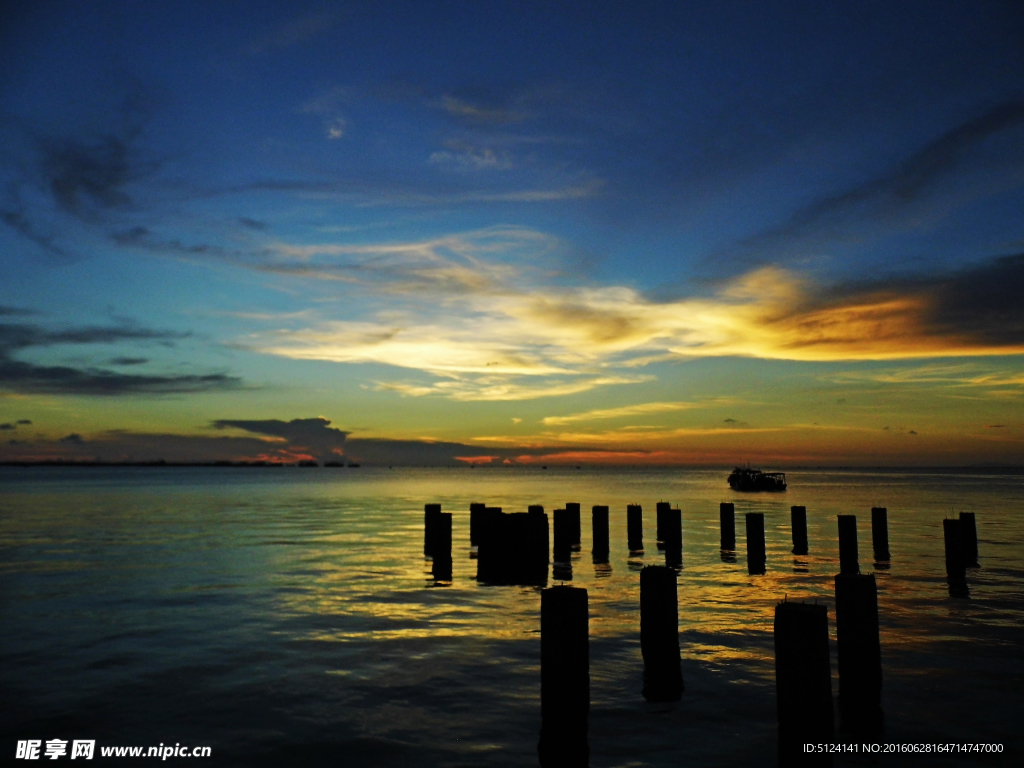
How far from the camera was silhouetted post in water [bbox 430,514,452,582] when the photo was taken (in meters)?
21.0

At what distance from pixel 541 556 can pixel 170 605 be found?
9.52 m

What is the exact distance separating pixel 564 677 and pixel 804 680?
2741mm

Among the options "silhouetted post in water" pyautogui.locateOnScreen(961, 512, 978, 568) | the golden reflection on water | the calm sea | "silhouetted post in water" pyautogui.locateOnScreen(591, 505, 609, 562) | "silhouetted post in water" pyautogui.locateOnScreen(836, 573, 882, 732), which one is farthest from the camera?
"silhouetted post in water" pyautogui.locateOnScreen(591, 505, 609, 562)

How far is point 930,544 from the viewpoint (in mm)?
28828

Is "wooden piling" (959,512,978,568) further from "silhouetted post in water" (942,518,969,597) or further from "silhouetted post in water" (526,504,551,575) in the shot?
"silhouetted post in water" (526,504,551,575)

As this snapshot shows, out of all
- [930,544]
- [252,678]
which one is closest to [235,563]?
[252,678]

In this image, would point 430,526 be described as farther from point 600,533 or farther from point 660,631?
point 660,631

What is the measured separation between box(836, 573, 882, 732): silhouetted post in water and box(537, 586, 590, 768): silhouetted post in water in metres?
3.55

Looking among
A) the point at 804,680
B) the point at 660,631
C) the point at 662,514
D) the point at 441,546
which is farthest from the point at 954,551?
the point at 804,680

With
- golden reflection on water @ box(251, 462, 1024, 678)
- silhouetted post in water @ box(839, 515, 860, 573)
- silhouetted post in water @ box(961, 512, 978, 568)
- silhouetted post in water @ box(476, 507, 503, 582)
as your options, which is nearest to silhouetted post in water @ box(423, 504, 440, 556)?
golden reflection on water @ box(251, 462, 1024, 678)

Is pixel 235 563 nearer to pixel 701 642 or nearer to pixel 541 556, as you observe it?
pixel 541 556

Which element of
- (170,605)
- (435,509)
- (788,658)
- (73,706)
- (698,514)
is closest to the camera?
(788,658)

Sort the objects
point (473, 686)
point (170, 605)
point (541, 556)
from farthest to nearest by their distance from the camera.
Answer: point (541, 556)
point (170, 605)
point (473, 686)

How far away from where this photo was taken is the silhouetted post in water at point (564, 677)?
8477 mm
